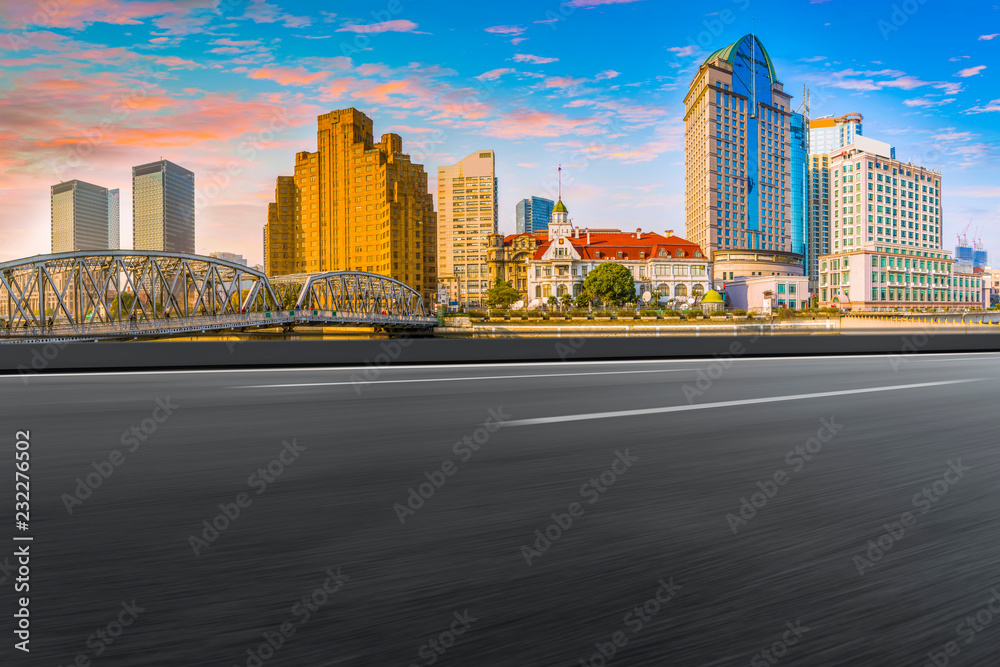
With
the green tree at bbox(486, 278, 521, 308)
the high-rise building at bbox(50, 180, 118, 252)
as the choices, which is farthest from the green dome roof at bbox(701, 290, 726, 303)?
the high-rise building at bbox(50, 180, 118, 252)

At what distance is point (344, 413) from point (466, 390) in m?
2.87

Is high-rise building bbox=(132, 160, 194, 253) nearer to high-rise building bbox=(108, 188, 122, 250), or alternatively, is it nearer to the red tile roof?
high-rise building bbox=(108, 188, 122, 250)

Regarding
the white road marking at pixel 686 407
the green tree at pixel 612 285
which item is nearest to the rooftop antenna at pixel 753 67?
the green tree at pixel 612 285

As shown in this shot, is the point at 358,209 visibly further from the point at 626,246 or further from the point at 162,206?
the point at 626,246

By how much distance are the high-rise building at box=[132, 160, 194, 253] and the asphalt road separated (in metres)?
133

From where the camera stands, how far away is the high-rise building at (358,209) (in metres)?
172

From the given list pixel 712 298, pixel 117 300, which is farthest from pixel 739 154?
pixel 117 300

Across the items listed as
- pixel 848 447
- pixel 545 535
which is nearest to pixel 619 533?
pixel 545 535

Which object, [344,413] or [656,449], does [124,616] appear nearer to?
[656,449]

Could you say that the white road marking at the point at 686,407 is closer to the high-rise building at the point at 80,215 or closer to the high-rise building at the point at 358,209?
the high-rise building at the point at 80,215

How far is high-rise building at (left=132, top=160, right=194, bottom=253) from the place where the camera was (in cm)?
12631

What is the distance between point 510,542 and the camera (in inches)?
118

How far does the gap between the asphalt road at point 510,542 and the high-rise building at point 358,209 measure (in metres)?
167

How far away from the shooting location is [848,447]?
212 inches
